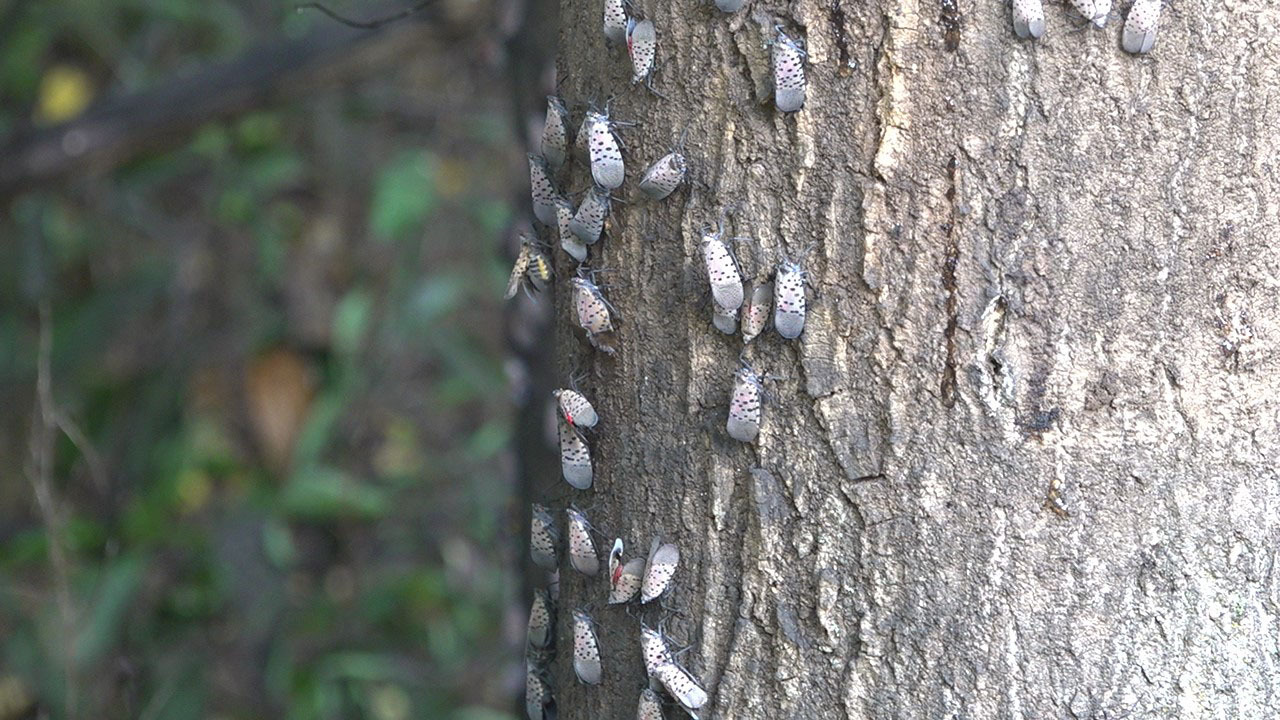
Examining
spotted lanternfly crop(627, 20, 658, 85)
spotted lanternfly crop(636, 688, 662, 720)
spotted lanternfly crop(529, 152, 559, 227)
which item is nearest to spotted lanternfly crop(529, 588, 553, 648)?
spotted lanternfly crop(636, 688, 662, 720)

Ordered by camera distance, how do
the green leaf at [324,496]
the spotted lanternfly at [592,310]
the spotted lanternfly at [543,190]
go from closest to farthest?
the spotted lanternfly at [592,310], the spotted lanternfly at [543,190], the green leaf at [324,496]

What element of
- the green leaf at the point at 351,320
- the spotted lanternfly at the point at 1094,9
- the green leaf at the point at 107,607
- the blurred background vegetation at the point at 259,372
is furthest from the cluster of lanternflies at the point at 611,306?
→ the green leaf at the point at 351,320

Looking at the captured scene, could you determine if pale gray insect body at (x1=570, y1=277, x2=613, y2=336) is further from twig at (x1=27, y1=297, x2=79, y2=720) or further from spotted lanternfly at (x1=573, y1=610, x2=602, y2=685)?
twig at (x1=27, y1=297, x2=79, y2=720)

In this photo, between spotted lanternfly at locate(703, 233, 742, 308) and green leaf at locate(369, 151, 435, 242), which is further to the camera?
green leaf at locate(369, 151, 435, 242)

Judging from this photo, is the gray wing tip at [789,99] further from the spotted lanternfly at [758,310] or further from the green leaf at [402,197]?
the green leaf at [402,197]

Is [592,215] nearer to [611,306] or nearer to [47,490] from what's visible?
[611,306]

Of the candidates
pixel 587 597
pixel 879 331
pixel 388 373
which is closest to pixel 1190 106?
pixel 879 331
